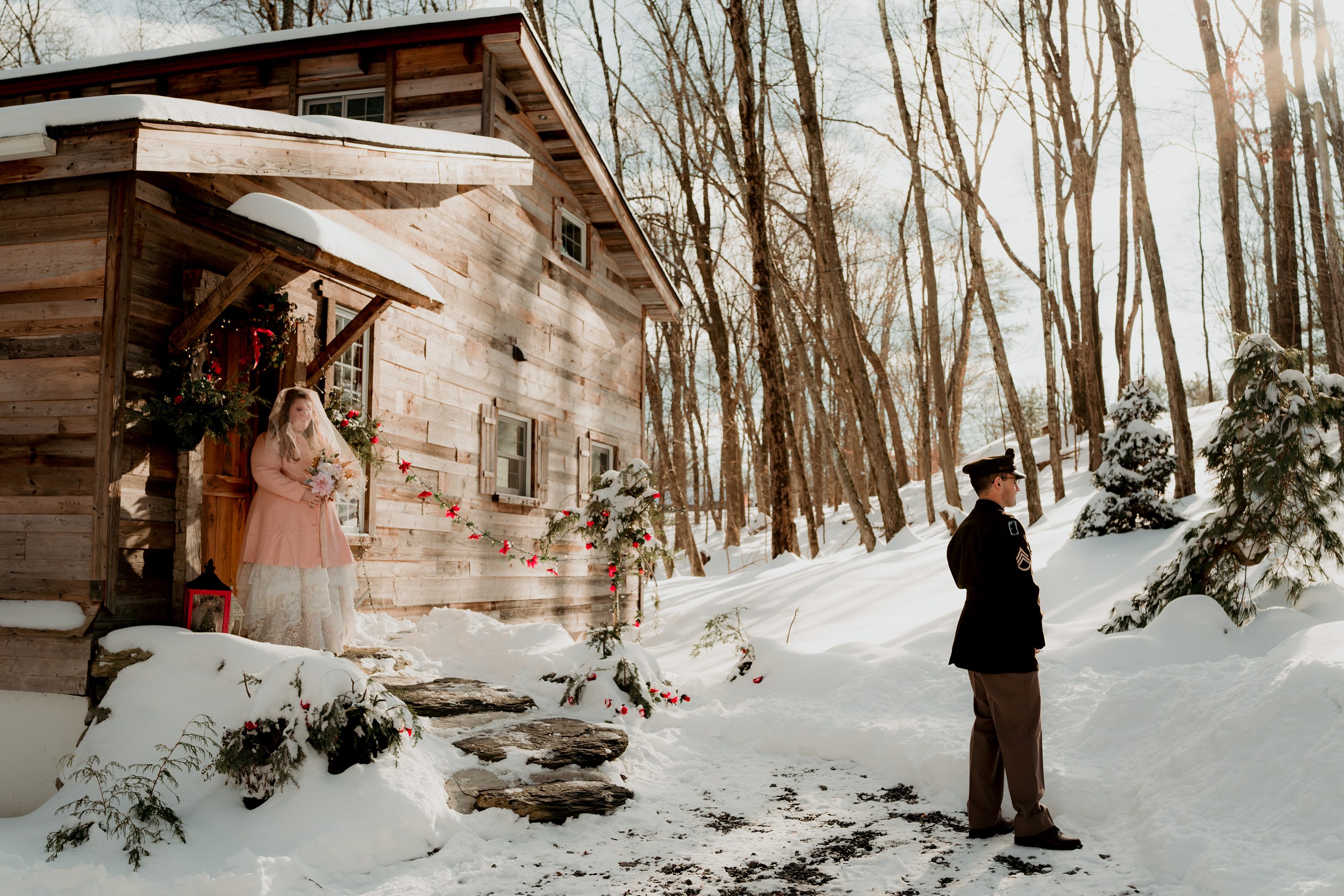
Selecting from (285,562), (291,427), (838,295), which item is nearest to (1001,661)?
(285,562)

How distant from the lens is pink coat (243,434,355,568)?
19.6 ft

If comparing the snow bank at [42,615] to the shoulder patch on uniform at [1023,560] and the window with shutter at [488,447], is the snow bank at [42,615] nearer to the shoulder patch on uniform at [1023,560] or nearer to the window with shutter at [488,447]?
the window with shutter at [488,447]

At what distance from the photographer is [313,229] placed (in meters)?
5.93

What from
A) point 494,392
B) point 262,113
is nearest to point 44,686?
point 262,113

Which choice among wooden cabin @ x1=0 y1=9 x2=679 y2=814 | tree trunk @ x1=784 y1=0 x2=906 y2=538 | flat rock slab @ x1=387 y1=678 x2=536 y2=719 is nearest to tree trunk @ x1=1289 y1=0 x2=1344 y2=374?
tree trunk @ x1=784 y1=0 x2=906 y2=538

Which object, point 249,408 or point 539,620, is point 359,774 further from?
point 539,620

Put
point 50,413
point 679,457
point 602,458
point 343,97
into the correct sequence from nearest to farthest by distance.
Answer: point 50,413, point 343,97, point 602,458, point 679,457

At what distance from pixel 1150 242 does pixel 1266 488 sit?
7296mm

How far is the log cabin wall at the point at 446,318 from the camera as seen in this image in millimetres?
5660

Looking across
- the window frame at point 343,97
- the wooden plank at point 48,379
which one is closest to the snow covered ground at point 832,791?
the wooden plank at point 48,379

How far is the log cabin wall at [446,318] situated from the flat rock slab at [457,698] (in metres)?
1.57

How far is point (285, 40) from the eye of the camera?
9.98m

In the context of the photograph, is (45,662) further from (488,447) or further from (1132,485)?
(1132,485)

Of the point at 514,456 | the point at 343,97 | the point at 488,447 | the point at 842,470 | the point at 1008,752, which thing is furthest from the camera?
the point at 842,470
